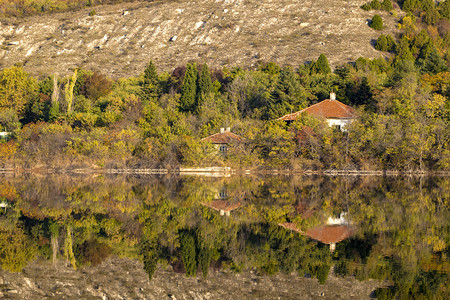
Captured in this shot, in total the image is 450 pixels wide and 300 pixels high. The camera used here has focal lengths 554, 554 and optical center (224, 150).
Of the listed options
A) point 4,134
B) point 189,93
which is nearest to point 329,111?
point 189,93

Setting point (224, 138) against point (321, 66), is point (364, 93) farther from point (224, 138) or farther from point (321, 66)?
point (224, 138)

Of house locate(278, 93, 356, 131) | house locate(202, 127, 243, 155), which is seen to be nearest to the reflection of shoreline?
house locate(202, 127, 243, 155)

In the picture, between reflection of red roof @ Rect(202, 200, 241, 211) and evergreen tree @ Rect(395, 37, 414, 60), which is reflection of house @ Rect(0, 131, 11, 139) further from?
evergreen tree @ Rect(395, 37, 414, 60)

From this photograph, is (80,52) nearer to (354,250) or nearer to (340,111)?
(340,111)

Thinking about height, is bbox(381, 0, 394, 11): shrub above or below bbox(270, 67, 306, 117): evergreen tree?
below

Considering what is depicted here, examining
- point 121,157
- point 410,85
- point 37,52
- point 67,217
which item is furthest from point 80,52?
point 67,217

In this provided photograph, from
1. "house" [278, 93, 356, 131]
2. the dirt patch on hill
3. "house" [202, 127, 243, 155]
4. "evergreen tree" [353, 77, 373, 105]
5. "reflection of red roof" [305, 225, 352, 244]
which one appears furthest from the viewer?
"evergreen tree" [353, 77, 373, 105]
